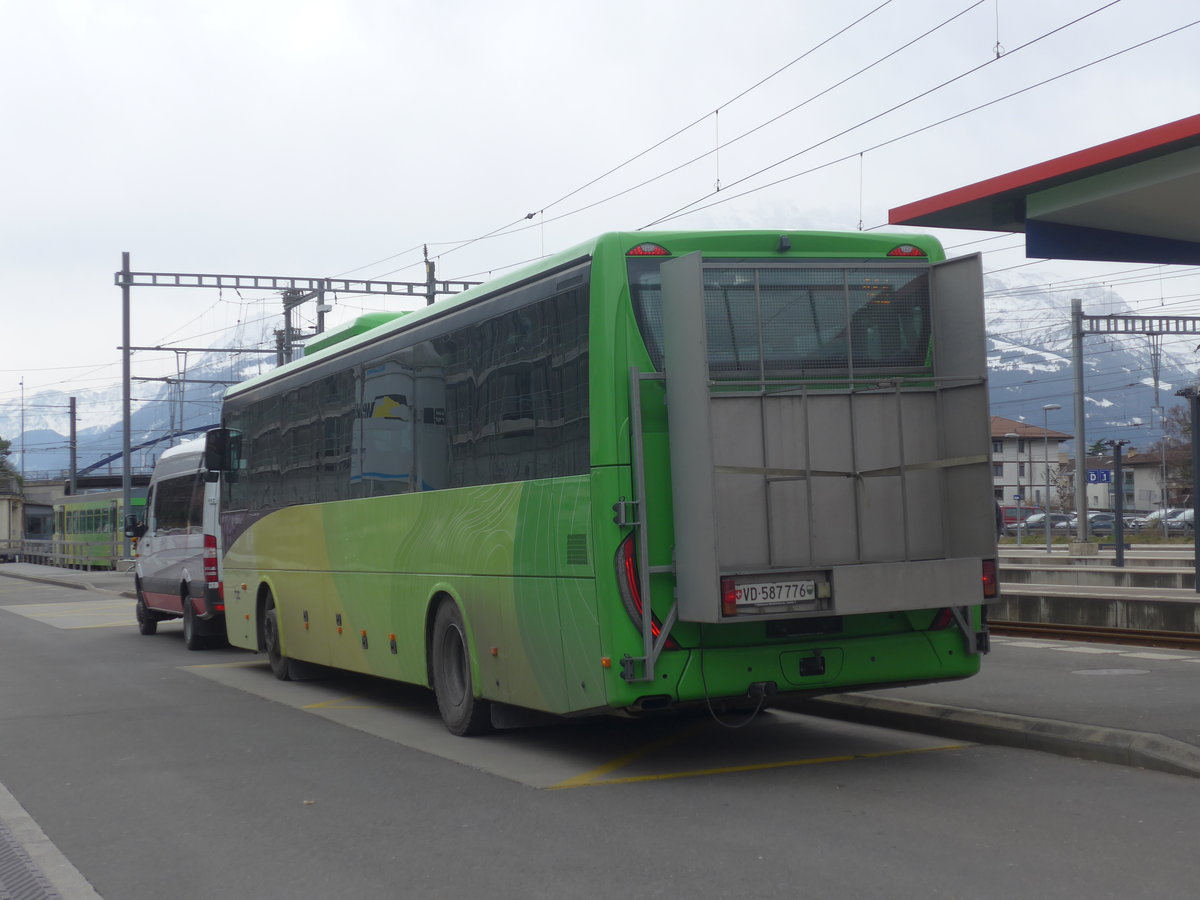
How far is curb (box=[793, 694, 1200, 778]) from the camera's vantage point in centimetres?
838

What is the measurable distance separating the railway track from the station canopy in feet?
16.6

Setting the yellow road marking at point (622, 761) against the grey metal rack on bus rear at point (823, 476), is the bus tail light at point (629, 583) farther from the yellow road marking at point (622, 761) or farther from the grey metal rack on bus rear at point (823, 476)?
the yellow road marking at point (622, 761)

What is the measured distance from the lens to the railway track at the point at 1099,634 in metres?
16.4

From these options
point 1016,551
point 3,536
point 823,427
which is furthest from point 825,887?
point 3,536

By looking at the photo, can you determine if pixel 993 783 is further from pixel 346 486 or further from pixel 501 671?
pixel 346 486

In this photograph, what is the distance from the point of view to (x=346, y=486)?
520 inches

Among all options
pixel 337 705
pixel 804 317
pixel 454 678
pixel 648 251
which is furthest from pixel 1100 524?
pixel 648 251

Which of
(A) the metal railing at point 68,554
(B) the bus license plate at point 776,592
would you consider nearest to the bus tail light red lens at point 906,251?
(B) the bus license plate at point 776,592

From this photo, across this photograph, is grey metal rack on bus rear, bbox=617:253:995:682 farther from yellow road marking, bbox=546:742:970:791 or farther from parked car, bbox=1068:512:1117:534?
parked car, bbox=1068:512:1117:534

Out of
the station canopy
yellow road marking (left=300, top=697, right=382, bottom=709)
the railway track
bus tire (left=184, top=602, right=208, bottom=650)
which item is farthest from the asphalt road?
bus tire (left=184, top=602, right=208, bottom=650)

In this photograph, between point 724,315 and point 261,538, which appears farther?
point 261,538

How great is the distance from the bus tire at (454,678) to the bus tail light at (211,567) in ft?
31.0

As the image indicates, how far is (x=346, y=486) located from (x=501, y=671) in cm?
379

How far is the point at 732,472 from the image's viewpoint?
8.36 m
